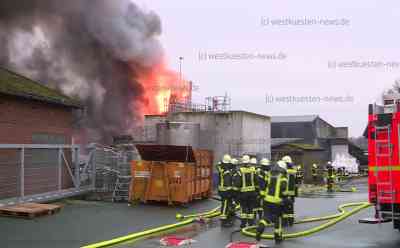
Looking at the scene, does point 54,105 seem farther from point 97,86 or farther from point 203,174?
point 97,86

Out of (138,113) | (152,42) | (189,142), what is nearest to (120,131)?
(138,113)

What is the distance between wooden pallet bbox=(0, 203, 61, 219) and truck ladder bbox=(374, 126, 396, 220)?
24.6ft

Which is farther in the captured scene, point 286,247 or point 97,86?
point 97,86

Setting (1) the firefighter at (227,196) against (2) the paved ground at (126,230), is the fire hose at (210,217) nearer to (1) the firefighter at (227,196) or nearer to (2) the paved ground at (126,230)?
(2) the paved ground at (126,230)

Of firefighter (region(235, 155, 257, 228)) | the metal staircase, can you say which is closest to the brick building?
the metal staircase

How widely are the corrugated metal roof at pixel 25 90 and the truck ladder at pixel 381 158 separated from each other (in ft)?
32.3

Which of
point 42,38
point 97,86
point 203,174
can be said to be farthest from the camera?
point 97,86

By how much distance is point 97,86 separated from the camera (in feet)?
105

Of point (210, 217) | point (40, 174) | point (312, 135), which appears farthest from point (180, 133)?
point (312, 135)

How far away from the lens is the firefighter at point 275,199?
28.6ft

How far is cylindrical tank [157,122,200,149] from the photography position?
23.0m

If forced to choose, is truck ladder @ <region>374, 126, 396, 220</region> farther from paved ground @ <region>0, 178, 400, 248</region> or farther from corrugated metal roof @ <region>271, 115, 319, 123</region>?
corrugated metal roof @ <region>271, 115, 319, 123</region>

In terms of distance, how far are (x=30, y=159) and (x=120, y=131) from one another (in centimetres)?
A: 1971

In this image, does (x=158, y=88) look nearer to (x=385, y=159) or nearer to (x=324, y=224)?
(x=324, y=224)
